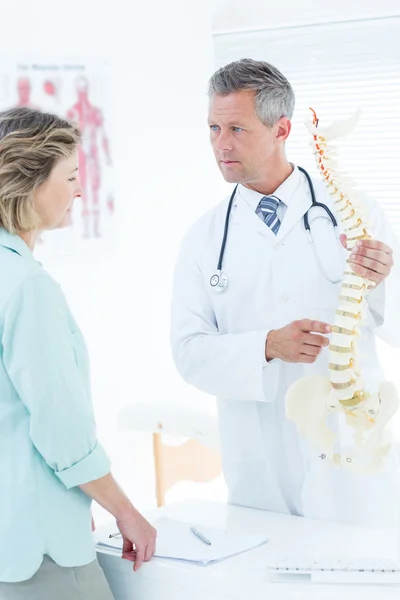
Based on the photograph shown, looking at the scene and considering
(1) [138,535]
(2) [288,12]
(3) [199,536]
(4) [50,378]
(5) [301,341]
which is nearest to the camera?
(4) [50,378]

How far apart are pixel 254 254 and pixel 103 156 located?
5.07ft

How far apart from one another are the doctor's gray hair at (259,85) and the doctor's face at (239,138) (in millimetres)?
13

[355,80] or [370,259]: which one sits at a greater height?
[355,80]

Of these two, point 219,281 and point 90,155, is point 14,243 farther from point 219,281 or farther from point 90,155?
point 90,155

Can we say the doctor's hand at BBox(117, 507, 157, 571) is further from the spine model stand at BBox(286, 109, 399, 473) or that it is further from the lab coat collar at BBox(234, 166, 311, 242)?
the lab coat collar at BBox(234, 166, 311, 242)

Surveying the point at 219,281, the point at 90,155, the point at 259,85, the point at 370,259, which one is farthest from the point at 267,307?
the point at 90,155

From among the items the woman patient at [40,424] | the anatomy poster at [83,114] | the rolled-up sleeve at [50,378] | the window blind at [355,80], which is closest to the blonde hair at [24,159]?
the woman patient at [40,424]

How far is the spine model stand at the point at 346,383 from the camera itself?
157cm

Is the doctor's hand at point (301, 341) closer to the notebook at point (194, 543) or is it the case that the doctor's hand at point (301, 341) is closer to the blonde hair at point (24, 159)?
the notebook at point (194, 543)

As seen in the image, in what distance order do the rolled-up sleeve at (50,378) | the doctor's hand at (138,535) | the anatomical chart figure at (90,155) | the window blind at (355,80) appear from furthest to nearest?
the window blind at (355,80)
the anatomical chart figure at (90,155)
the doctor's hand at (138,535)
the rolled-up sleeve at (50,378)

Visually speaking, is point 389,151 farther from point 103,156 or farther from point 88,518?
point 88,518

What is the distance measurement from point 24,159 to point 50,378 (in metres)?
0.37

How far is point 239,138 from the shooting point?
6.36ft

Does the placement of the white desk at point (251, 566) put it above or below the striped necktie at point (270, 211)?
below
